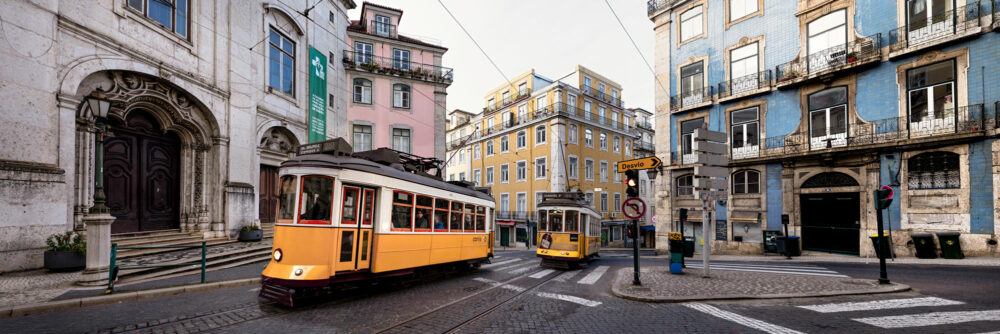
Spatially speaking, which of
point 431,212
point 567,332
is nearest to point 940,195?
point 567,332

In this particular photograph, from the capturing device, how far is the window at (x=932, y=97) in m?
13.8

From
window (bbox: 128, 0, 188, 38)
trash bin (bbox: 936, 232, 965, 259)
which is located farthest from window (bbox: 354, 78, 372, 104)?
trash bin (bbox: 936, 232, 965, 259)

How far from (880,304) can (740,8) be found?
18079 millimetres

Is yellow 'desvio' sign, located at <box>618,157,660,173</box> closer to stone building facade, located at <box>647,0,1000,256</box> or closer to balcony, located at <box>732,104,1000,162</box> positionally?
stone building facade, located at <box>647,0,1000,256</box>

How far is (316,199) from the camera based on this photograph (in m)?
6.71

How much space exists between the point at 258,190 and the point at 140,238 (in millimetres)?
4334

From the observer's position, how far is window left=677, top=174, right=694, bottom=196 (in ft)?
70.2

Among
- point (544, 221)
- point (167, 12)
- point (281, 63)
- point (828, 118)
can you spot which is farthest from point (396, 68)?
point (828, 118)

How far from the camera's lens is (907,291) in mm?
7688

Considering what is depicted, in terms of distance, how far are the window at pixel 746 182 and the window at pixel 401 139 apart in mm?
18391

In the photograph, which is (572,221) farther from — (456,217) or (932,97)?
(932,97)

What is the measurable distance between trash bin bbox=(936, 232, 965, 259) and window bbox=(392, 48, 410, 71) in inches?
995

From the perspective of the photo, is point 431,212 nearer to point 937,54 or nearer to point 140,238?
point 140,238

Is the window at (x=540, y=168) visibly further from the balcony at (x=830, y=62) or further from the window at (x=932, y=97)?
the window at (x=932, y=97)
